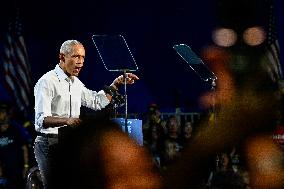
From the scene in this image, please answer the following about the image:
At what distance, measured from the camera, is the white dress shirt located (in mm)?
4629

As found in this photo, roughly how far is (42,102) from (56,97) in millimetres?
220

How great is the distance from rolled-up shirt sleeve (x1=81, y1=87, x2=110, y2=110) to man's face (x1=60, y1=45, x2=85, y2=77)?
1.52 feet

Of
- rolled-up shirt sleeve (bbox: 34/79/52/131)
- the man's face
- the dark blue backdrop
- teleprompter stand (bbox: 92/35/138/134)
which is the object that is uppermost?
the dark blue backdrop

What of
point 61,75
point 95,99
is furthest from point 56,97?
point 95,99

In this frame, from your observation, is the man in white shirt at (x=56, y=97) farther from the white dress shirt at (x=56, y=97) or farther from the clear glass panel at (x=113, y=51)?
the clear glass panel at (x=113, y=51)

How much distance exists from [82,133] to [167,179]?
439 millimetres

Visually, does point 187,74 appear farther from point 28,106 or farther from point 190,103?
point 28,106

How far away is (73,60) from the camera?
15.5ft

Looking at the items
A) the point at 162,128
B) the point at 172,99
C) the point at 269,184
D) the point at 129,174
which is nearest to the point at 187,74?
the point at 172,99

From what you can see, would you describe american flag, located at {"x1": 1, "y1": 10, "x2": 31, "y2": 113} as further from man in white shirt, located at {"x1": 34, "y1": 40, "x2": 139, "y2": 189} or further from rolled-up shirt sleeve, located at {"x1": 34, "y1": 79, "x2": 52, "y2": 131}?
rolled-up shirt sleeve, located at {"x1": 34, "y1": 79, "x2": 52, "y2": 131}

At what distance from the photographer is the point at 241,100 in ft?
7.50

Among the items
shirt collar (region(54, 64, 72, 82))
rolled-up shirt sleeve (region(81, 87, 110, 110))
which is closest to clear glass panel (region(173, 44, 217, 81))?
rolled-up shirt sleeve (region(81, 87, 110, 110))

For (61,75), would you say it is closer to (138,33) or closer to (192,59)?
(192,59)

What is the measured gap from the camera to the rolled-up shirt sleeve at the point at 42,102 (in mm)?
4582
